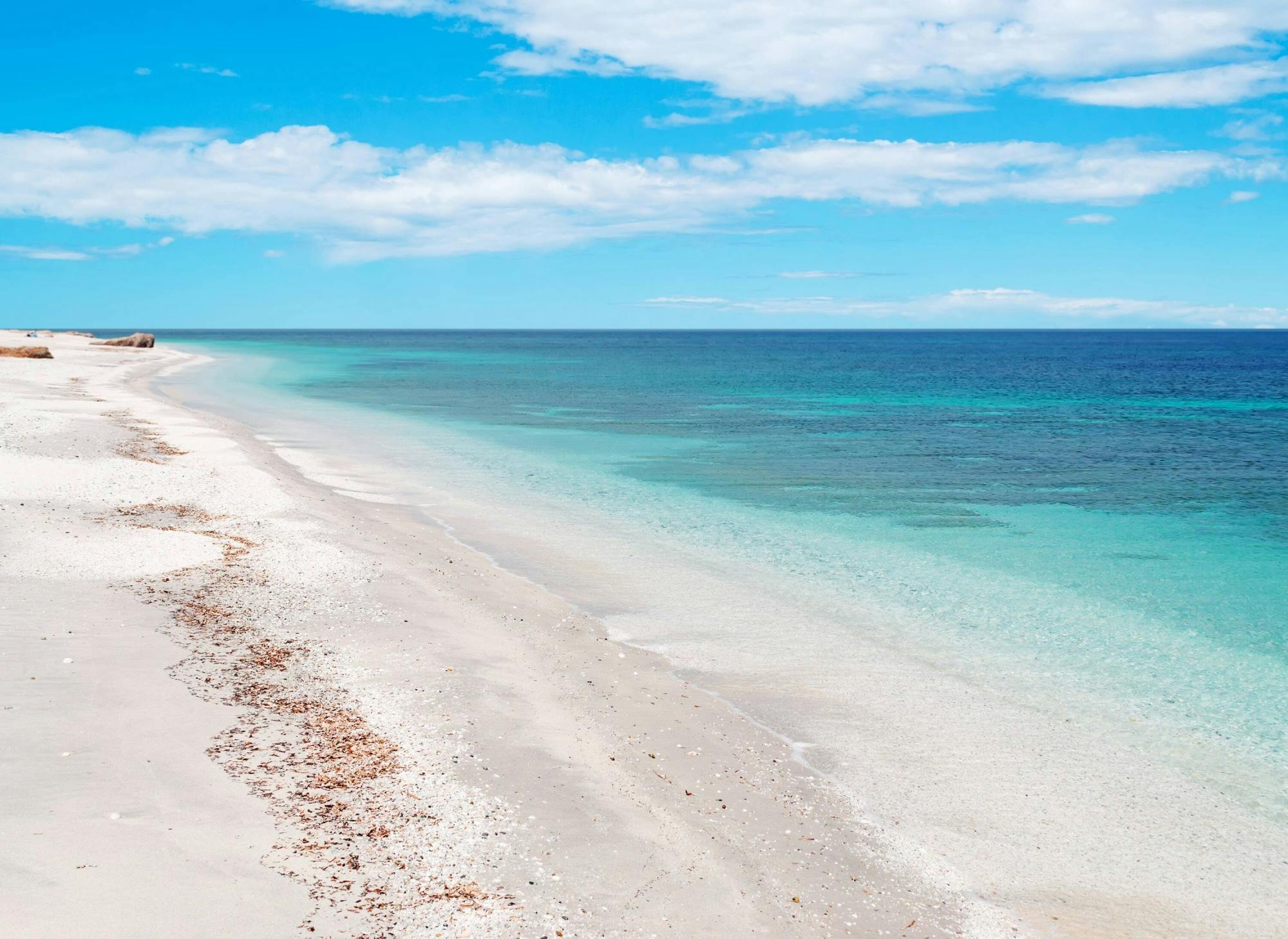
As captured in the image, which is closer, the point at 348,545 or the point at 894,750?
the point at 894,750

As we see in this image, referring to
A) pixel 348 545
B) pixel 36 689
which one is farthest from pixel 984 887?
pixel 348 545

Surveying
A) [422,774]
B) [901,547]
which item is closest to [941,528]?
[901,547]

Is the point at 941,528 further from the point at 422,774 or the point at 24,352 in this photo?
the point at 24,352

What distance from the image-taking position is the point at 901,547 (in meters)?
20.1

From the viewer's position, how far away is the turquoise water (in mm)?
13516

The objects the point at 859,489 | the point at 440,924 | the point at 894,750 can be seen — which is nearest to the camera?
the point at 440,924

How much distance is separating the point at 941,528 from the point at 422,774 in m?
16.4

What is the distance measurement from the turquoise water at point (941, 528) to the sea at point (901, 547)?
0.28 ft

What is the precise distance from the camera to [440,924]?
639cm

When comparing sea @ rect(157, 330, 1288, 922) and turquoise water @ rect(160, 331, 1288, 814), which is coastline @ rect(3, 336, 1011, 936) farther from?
turquoise water @ rect(160, 331, 1288, 814)

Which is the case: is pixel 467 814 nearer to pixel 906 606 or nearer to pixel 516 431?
pixel 906 606

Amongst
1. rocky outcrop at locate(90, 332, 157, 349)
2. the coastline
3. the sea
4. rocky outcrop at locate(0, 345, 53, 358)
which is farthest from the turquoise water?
rocky outcrop at locate(90, 332, 157, 349)

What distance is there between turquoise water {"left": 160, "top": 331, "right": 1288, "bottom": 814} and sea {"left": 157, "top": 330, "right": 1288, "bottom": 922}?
0.28ft

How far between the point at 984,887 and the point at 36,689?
9407 millimetres
